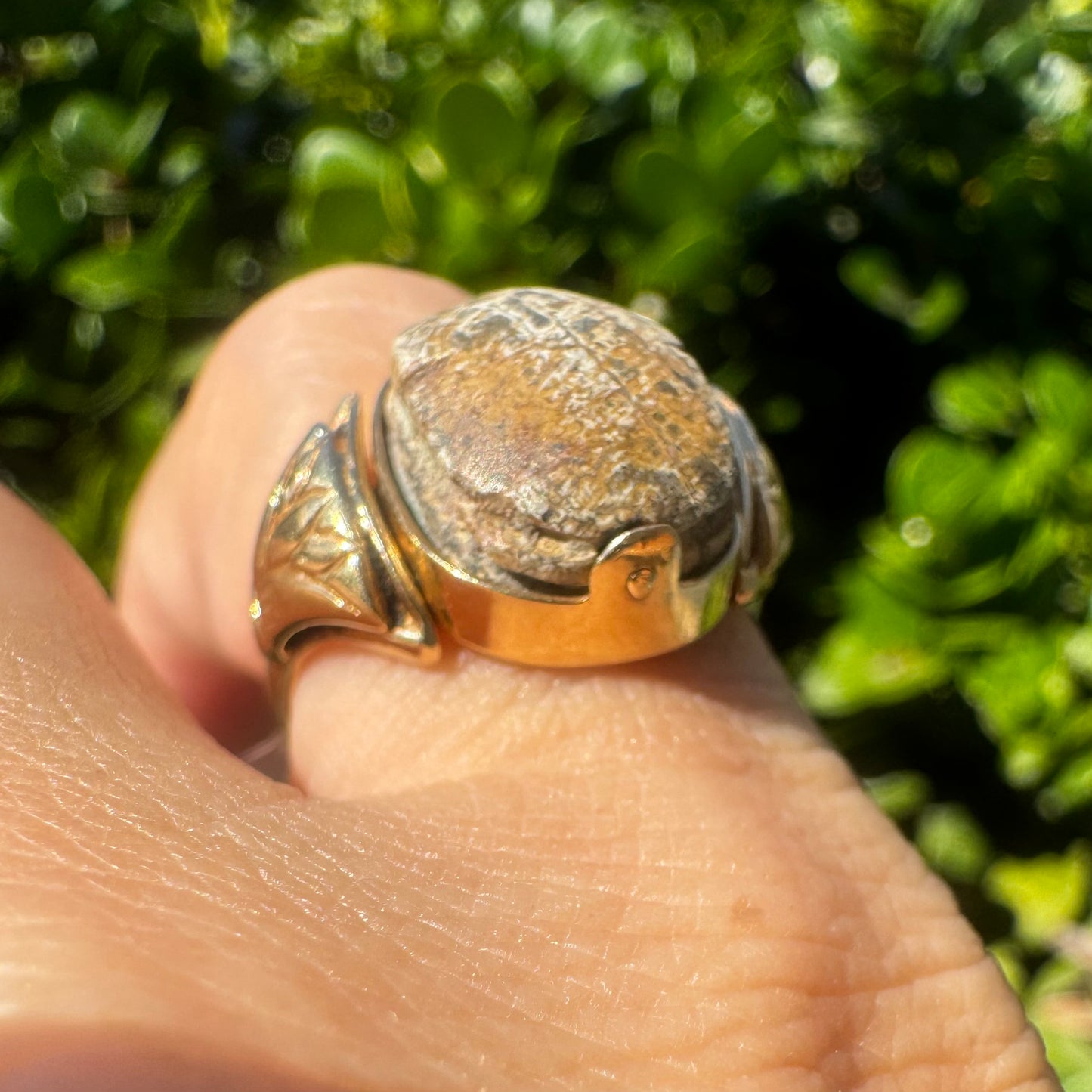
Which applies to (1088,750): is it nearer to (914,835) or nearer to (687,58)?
(914,835)

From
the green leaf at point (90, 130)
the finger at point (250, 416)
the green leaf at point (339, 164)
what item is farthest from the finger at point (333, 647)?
the green leaf at point (90, 130)

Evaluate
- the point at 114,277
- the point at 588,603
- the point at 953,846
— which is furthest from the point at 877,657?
the point at 114,277

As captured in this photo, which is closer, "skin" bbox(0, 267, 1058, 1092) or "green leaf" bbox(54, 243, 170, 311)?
"skin" bbox(0, 267, 1058, 1092)

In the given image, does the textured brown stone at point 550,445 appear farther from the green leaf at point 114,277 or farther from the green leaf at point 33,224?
the green leaf at point 33,224

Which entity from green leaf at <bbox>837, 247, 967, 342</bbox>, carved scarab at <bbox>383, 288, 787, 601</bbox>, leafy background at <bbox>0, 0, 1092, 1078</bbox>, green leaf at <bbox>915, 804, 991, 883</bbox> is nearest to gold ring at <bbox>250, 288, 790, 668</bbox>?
carved scarab at <bbox>383, 288, 787, 601</bbox>

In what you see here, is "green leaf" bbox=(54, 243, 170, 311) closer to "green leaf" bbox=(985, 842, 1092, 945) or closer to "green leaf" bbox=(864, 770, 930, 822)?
"green leaf" bbox=(864, 770, 930, 822)

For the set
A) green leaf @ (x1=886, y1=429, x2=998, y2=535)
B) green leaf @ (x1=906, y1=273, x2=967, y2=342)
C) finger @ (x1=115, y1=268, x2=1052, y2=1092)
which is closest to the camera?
finger @ (x1=115, y1=268, x2=1052, y2=1092)

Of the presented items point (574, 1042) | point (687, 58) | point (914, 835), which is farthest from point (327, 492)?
point (914, 835)

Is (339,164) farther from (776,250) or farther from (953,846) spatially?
(953,846)

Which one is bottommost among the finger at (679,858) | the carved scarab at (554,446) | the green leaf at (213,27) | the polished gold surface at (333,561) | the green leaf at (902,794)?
the green leaf at (902,794)
